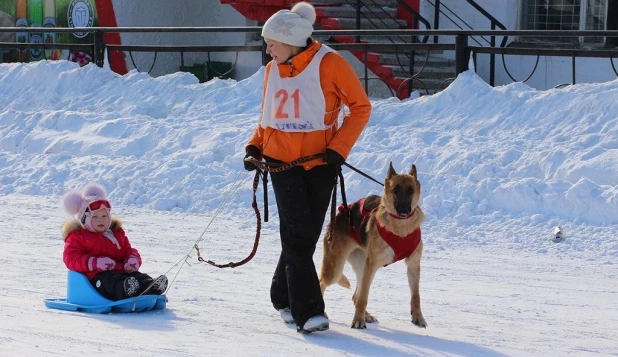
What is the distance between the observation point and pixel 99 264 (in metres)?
6.81

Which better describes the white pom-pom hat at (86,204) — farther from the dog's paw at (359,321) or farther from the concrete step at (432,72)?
the concrete step at (432,72)

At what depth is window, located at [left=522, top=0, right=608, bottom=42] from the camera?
55.0 feet

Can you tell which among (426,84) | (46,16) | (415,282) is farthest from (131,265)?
(46,16)

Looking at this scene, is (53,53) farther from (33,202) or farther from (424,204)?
(424,204)

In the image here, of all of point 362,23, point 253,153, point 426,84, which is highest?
point 362,23

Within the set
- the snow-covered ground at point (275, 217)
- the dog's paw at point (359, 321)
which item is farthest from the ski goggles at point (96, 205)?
the dog's paw at point (359, 321)

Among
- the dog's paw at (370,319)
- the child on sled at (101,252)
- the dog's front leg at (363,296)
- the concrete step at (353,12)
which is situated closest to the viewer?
the dog's front leg at (363,296)

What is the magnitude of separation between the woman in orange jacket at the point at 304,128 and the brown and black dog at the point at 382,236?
0.37 metres

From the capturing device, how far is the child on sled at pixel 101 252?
22.3ft

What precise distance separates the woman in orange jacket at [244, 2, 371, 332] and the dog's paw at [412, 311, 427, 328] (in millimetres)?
668

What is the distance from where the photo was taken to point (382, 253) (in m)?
6.40

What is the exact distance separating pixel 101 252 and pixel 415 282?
205cm

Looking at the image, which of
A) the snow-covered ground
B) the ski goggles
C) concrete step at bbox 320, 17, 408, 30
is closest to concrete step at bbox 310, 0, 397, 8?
concrete step at bbox 320, 17, 408, 30

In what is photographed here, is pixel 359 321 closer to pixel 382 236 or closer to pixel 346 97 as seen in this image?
pixel 382 236
